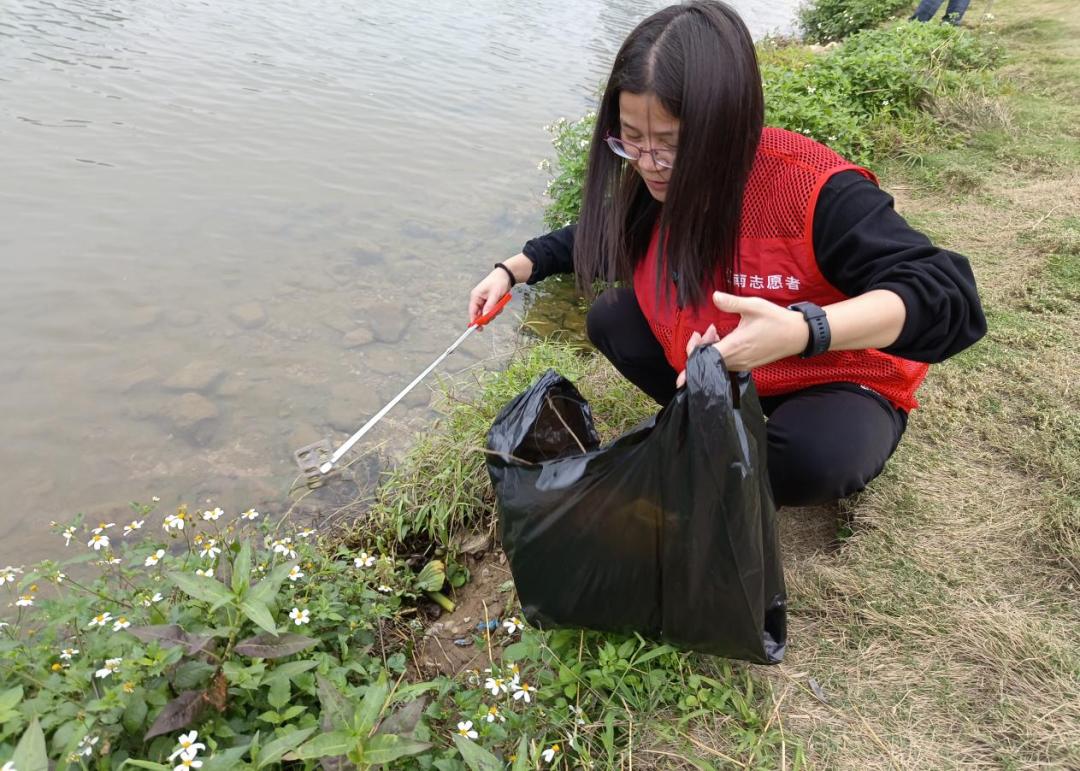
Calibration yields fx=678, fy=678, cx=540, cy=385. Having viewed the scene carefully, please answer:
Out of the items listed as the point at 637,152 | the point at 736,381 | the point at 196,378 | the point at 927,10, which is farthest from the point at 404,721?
the point at 927,10

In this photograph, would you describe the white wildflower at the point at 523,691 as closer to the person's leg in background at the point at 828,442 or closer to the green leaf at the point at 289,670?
the green leaf at the point at 289,670

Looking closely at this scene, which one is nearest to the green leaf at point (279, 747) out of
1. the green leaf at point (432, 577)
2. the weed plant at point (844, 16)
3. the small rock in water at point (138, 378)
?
the green leaf at point (432, 577)

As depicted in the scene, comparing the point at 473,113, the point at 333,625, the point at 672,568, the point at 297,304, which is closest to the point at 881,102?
the point at 473,113

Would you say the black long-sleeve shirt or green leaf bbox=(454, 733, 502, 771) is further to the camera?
the black long-sleeve shirt

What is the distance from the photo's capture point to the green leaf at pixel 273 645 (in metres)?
1.40

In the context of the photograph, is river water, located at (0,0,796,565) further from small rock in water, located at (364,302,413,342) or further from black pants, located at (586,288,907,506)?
black pants, located at (586,288,907,506)

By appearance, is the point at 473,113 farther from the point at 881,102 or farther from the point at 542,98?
the point at 881,102

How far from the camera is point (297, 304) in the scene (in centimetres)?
405

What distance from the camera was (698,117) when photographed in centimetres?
147

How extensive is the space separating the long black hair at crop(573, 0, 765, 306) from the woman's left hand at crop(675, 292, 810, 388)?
346 mm

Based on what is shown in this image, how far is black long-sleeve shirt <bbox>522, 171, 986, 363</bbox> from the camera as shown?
1.41 meters

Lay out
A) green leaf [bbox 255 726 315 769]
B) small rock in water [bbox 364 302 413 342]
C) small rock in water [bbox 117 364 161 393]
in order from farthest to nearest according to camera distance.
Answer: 1. small rock in water [bbox 364 302 413 342]
2. small rock in water [bbox 117 364 161 393]
3. green leaf [bbox 255 726 315 769]

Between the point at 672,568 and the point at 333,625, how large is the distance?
0.90 m

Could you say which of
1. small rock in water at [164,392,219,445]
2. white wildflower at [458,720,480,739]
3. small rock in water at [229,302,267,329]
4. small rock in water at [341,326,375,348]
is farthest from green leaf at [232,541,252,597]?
small rock in water at [229,302,267,329]
